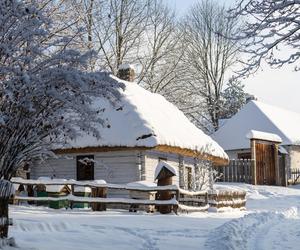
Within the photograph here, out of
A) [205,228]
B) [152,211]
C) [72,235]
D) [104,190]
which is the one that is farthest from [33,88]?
[152,211]

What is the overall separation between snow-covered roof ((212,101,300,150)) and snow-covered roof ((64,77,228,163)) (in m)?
12.3

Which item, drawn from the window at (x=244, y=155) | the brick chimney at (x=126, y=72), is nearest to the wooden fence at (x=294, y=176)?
the window at (x=244, y=155)

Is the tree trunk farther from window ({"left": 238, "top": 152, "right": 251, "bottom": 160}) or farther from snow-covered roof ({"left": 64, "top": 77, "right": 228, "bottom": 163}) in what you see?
window ({"left": 238, "top": 152, "right": 251, "bottom": 160})

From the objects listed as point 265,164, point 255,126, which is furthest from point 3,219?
point 255,126

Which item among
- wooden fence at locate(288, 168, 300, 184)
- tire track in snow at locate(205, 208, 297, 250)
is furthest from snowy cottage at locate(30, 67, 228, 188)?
wooden fence at locate(288, 168, 300, 184)

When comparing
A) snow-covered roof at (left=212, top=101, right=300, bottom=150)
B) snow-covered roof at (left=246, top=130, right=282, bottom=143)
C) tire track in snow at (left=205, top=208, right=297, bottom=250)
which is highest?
snow-covered roof at (left=212, top=101, right=300, bottom=150)

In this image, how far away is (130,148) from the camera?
20250mm

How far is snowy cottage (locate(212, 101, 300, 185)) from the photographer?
36875 millimetres

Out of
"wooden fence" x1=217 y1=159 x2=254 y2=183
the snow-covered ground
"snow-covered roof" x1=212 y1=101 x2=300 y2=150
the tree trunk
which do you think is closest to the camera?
the tree trunk

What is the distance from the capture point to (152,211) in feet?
58.0

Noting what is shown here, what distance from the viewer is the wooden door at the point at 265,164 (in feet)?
111

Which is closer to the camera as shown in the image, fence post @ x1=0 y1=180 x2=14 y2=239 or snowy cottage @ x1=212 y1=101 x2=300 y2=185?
fence post @ x1=0 y1=180 x2=14 y2=239

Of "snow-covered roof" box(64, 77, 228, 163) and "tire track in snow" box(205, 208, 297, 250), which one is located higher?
"snow-covered roof" box(64, 77, 228, 163)

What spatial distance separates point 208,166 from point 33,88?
1783 centimetres
